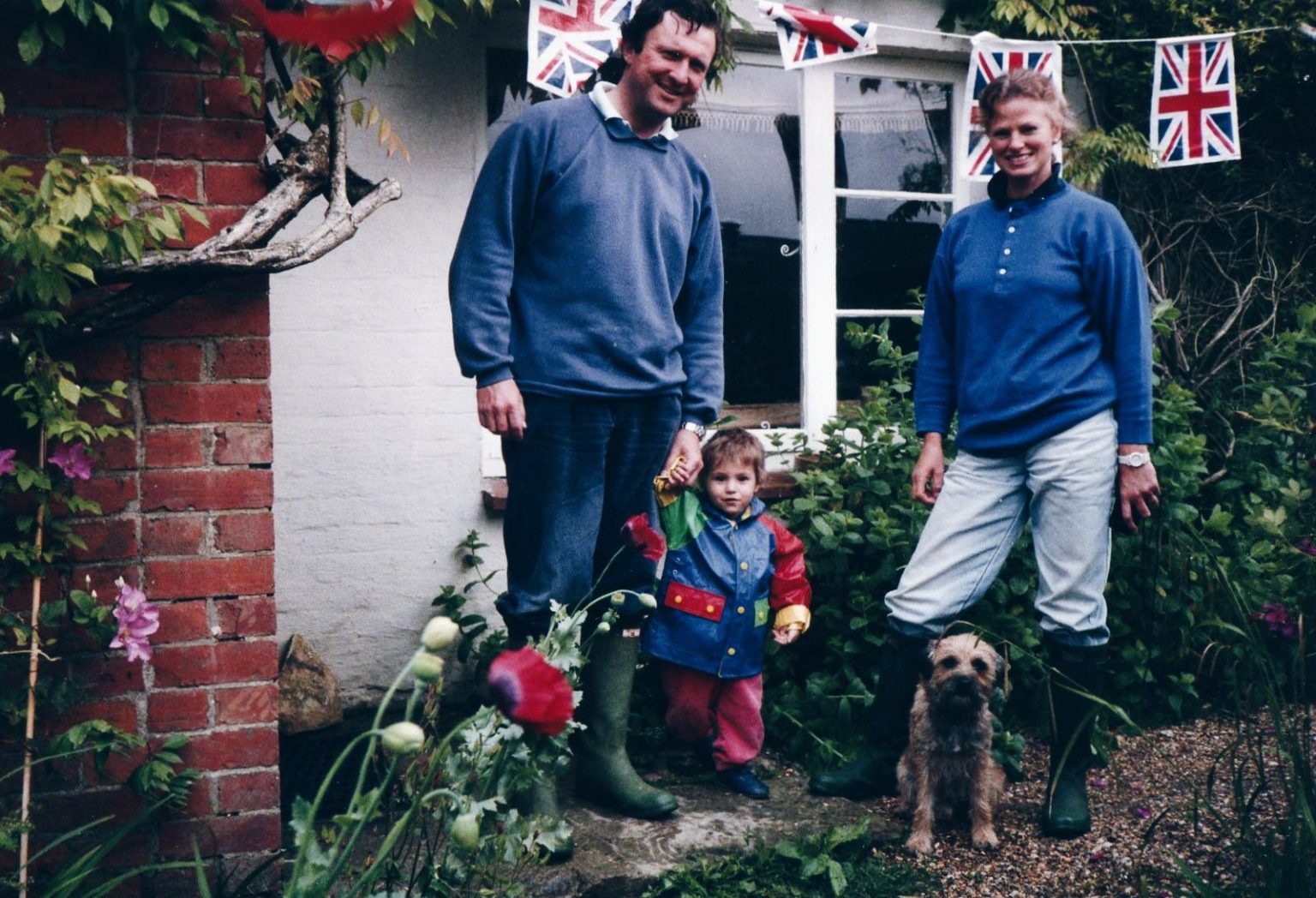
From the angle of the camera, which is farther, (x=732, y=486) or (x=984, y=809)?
(x=732, y=486)

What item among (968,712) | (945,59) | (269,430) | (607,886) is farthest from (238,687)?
(945,59)

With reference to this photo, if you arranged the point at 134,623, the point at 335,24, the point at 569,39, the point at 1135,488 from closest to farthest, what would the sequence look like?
the point at 134,623 < the point at 335,24 < the point at 1135,488 < the point at 569,39

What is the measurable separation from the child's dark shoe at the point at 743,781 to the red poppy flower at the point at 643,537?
0.98 meters

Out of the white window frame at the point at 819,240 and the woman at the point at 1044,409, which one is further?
the white window frame at the point at 819,240

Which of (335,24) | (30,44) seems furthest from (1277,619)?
(30,44)

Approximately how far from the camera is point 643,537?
8.58ft

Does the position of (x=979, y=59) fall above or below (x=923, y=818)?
above

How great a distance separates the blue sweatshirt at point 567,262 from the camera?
2691mm

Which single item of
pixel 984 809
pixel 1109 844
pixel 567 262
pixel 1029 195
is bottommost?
pixel 1109 844

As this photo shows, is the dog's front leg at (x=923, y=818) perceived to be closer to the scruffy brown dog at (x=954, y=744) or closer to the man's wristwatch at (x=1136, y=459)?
the scruffy brown dog at (x=954, y=744)

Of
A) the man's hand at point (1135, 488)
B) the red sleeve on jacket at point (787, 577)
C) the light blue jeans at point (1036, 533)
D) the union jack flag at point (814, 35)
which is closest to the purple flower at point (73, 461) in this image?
the red sleeve on jacket at point (787, 577)

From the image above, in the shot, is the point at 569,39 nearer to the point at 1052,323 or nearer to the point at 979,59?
the point at 979,59

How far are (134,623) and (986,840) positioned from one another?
6.94 ft

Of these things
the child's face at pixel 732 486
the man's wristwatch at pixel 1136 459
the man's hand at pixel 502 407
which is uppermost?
the man's hand at pixel 502 407
